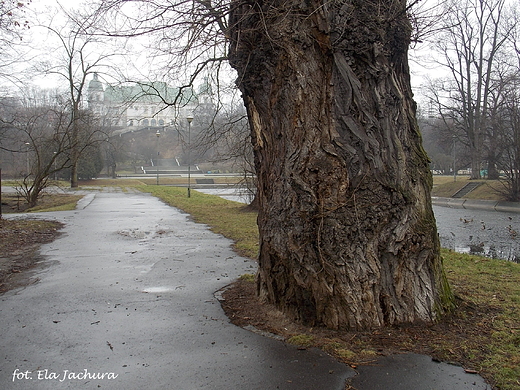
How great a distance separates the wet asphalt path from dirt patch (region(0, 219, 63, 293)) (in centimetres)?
35

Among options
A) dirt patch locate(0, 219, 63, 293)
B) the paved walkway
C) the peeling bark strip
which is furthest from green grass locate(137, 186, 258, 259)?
the peeling bark strip

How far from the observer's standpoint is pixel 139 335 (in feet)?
15.5

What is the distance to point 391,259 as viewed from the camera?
468cm

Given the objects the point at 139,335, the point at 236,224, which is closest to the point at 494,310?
the point at 139,335

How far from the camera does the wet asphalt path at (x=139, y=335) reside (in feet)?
12.3

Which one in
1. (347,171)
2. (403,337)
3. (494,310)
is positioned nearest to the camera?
(403,337)

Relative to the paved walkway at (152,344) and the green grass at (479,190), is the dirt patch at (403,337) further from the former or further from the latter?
the green grass at (479,190)

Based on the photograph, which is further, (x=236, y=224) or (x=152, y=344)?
(x=236, y=224)

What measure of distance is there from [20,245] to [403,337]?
9.04 metres

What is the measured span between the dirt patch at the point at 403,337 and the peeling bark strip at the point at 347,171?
126mm

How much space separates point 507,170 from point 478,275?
82.9 ft

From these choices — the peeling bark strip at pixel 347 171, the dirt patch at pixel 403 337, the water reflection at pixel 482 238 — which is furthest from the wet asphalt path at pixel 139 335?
the water reflection at pixel 482 238

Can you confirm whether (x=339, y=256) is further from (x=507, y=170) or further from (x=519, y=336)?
(x=507, y=170)

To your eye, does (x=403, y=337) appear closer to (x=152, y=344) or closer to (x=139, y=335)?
(x=152, y=344)
